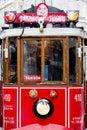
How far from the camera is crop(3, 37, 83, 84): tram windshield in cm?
898

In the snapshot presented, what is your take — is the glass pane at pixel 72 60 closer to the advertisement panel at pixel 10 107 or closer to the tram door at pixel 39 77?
the tram door at pixel 39 77

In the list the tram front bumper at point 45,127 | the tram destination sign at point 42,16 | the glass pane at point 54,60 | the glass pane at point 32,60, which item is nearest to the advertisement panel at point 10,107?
the glass pane at point 32,60

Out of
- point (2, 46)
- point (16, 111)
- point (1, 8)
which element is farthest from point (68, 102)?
point (1, 8)

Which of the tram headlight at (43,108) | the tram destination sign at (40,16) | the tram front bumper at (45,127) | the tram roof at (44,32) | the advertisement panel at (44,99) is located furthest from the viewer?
the tram destination sign at (40,16)

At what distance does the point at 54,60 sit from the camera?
901 cm

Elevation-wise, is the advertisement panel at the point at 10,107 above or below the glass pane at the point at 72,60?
below

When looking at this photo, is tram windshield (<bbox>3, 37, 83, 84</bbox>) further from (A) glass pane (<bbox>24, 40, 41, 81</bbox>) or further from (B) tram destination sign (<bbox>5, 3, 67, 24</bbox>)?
(B) tram destination sign (<bbox>5, 3, 67, 24</bbox>)

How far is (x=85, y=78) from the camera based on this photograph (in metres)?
10.1

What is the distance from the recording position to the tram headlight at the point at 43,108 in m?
8.80

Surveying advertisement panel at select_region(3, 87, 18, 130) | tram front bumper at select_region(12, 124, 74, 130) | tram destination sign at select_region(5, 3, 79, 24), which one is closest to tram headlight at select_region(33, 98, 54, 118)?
tram front bumper at select_region(12, 124, 74, 130)

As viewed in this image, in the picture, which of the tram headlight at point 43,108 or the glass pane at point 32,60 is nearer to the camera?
the tram headlight at point 43,108

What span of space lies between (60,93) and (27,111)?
597 millimetres

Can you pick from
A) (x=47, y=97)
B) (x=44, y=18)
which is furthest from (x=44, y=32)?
(x=47, y=97)

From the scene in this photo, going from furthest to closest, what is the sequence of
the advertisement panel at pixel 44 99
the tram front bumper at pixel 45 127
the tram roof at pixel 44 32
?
the tram roof at pixel 44 32
the advertisement panel at pixel 44 99
the tram front bumper at pixel 45 127
